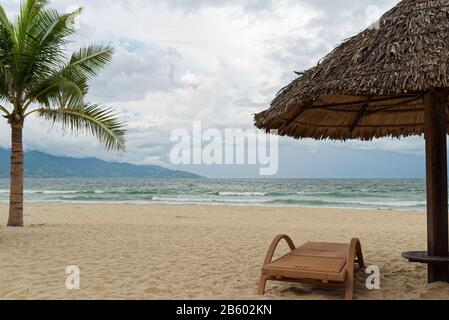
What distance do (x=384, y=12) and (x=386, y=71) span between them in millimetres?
1219

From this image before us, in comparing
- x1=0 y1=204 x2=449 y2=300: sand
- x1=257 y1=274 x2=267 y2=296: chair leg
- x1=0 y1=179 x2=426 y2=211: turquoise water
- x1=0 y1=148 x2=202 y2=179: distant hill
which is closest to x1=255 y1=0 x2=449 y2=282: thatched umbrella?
x1=0 y1=204 x2=449 y2=300: sand

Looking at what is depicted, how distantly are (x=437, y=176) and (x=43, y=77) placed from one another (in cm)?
845

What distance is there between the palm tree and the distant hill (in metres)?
92.4

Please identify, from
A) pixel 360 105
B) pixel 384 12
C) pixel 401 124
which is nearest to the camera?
pixel 384 12

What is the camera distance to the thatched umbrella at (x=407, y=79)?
390 cm

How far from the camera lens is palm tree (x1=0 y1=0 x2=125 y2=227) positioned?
371 inches

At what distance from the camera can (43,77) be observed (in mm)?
9883

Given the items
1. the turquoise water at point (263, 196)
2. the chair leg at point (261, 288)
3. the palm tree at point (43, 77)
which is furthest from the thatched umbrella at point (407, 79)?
the turquoise water at point (263, 196)

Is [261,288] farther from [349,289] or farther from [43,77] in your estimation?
[43,77]

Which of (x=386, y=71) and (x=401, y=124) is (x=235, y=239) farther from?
(x=386, y=71)

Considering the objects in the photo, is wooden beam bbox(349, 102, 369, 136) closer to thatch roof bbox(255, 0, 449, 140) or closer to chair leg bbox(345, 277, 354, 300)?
thatch roof bbox(255, 0, 449, 140)

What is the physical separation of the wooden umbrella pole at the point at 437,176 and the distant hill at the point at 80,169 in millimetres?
98499

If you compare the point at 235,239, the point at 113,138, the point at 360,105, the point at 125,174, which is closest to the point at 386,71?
the point at 360,105

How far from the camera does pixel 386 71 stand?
399 centimetres
